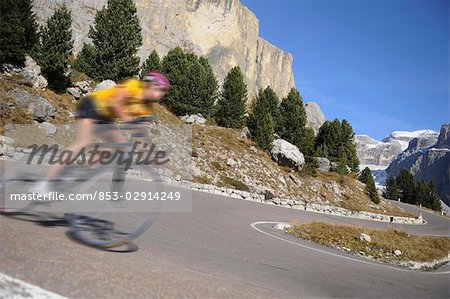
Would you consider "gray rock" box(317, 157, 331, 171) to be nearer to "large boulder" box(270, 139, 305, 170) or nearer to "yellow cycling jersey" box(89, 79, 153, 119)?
"large boulder" box(270, 139, 305, 170)

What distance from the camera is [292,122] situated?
55.3 meters

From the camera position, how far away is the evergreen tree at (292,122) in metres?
54.4

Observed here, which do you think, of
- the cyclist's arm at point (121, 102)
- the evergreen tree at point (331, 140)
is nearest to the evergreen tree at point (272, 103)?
the evergreen tree at point (331, 140)

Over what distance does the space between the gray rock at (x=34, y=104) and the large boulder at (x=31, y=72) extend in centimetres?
317

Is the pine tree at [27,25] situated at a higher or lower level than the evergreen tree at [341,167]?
higher

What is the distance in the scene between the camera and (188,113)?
1815 inches

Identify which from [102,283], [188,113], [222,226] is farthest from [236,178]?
[102,283]

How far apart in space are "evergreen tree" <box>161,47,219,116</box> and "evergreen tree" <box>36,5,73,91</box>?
14355mm

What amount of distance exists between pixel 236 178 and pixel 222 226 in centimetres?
2106

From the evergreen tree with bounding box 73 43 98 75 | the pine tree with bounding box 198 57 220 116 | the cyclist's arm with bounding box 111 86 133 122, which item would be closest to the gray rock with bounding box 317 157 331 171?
the pine tree with bounding box 198 57 220 116

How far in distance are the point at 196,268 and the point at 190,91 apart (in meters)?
42.6

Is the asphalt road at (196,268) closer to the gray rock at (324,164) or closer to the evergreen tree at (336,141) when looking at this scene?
the gray rock at (324,164)

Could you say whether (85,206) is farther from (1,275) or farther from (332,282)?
(332,282)

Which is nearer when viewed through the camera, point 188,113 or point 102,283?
point 102,283
